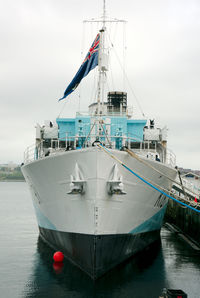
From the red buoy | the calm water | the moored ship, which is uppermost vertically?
the moored ship

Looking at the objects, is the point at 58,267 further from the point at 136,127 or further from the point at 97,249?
the point at 136,127

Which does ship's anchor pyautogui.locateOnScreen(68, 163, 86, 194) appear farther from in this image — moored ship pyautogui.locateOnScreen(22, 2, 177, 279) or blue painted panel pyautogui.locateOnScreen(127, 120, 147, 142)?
blue painted panel pyautogui.locateOnScreen(127, 120, 147, 142)

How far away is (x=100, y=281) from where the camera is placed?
34.8 feet

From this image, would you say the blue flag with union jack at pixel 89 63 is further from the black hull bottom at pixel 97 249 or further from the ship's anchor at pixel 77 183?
the black hull bottom at pixel 97 249

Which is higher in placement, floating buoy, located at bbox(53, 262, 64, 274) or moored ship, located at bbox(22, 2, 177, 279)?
moored ship, located at bbox(22, 2, 177, 279)

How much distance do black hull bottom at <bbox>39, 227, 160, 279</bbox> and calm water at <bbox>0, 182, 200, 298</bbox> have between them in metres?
0.32

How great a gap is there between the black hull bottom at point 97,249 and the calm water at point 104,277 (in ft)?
1.06

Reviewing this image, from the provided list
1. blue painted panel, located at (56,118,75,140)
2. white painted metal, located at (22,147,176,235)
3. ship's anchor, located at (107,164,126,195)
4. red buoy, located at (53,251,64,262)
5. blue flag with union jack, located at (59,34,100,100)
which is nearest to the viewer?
ship's anchor, located at (107,164,126,195)

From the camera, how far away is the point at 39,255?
1518 cm

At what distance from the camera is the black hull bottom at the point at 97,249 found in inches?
416

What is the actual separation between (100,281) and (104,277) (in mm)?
258

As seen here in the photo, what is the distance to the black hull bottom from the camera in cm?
1056

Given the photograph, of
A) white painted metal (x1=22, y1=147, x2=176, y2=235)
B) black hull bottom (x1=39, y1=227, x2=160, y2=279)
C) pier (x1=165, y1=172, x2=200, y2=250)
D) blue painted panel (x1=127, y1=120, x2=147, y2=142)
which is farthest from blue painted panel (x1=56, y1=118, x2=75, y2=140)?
pier (x1=165, y1=172, x2=200, y2=250)

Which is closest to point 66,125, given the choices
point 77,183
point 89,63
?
point 89,63
